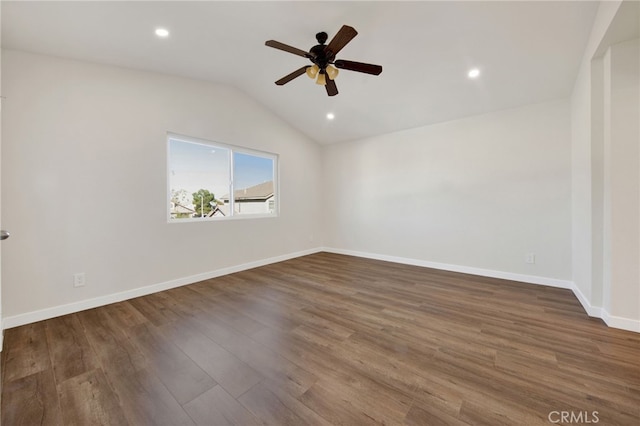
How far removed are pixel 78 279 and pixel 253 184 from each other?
2618mm

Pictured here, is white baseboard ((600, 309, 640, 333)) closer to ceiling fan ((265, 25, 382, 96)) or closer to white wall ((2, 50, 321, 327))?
ceiling fan ((265, 25, 382, 96))

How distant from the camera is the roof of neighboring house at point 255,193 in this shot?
423 cm

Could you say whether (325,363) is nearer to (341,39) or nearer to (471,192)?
(341,39)

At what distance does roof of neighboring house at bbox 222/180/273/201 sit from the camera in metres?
4.23

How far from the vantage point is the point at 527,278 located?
3418mm

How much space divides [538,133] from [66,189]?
5.67 m

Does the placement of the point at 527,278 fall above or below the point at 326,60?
below

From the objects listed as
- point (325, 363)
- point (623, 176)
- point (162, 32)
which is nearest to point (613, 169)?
point (623, 176)

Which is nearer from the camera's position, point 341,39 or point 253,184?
point 341,39

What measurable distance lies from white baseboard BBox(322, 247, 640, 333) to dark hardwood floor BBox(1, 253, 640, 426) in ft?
0.31

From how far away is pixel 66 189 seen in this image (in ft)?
8.46
